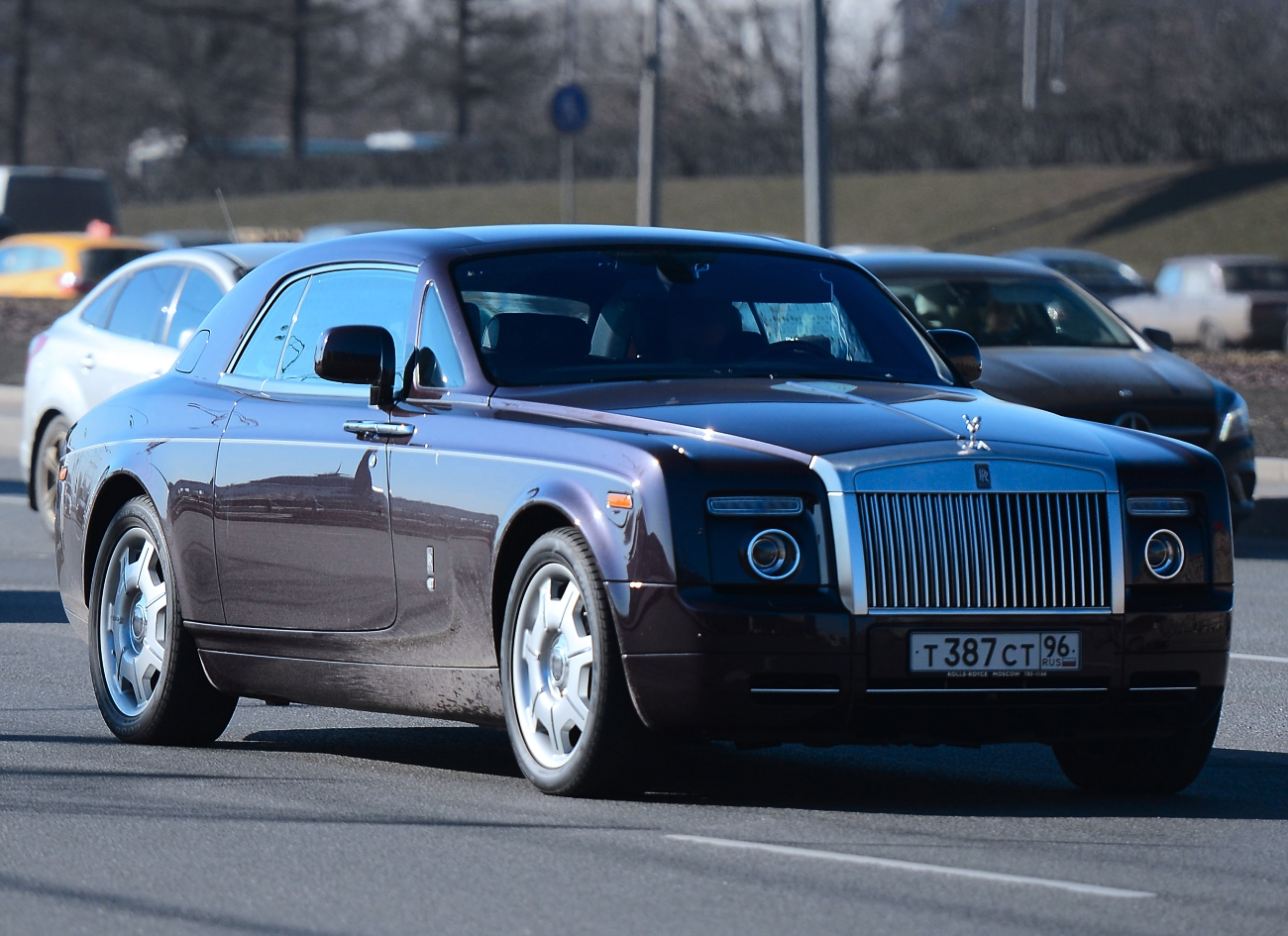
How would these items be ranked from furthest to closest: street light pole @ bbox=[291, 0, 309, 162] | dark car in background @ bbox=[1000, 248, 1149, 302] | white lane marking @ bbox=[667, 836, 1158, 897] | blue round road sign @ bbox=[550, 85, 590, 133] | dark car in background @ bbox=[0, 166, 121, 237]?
street light pole @ bbox=[291, 0, 309, 162] → dark car in background @ bbox=[0, 166, 121, 237] → dark car in background @ bbox=[1000, 248, 1149, 302] → blue round road sign @ bbox=[550, 85, 590, 133] → white lane marking @ bbox=[667, 836, 1158, 897]

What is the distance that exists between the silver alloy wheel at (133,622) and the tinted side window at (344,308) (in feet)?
2.56

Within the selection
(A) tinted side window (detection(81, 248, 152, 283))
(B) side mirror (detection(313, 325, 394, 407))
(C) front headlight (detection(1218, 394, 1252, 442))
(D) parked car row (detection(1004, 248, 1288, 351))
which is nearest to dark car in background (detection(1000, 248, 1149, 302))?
(D) parked car row (detection(1004, 248, 1288, 351))

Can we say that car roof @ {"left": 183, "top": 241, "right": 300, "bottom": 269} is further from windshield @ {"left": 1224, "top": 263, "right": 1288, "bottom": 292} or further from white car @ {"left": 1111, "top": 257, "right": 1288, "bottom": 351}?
windshield @ {"left": 1224, "top": 263, "right": 1288, "bottom": 292}

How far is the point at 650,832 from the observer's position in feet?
19.6

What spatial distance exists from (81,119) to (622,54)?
19.8 metres

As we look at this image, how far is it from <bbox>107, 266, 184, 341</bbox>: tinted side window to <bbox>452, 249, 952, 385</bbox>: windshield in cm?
681

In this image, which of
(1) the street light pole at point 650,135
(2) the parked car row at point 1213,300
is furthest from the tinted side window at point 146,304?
(2) the parked car row at point 1213,300

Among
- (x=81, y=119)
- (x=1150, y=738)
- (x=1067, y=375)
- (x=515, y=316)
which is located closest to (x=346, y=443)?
(x=515, y=316)

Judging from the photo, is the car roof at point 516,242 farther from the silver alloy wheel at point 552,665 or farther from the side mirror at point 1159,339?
the side mirror at point 1159,339

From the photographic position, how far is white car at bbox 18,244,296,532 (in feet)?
44.2

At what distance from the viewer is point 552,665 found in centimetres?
646

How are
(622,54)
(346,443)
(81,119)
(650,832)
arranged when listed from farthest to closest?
1. (622,54)
2. (81,119)
3. (346,443)
4. (650,832)

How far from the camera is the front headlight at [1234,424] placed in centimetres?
1392

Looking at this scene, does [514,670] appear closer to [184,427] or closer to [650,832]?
[650,832]
